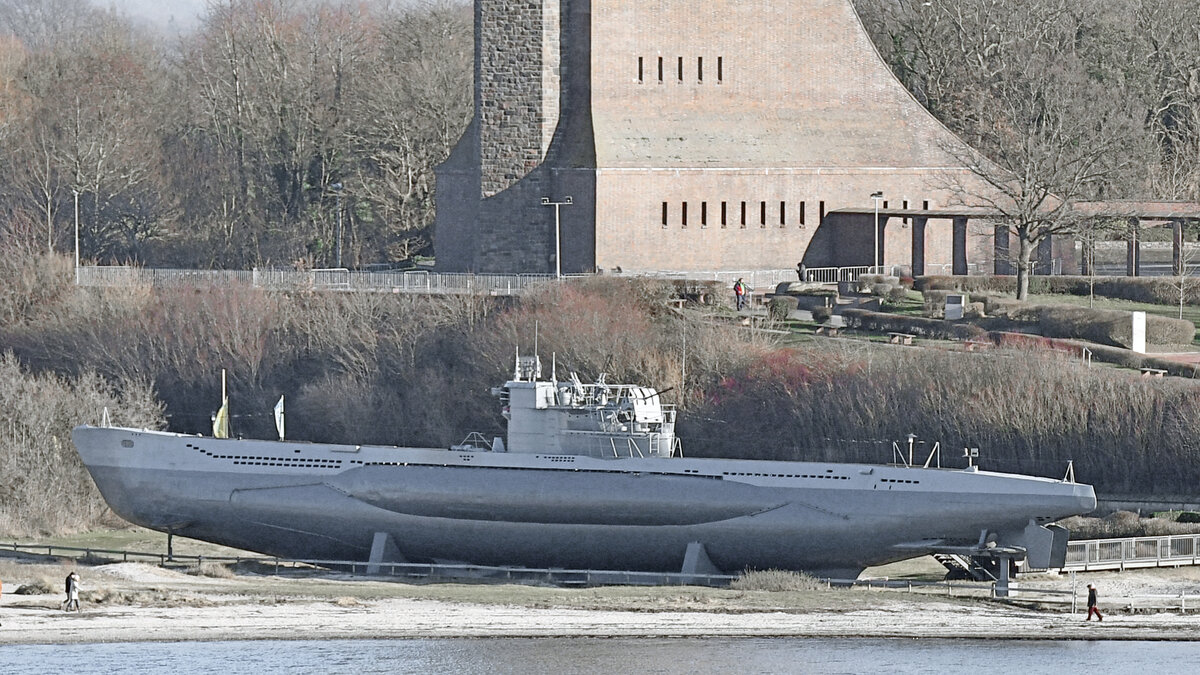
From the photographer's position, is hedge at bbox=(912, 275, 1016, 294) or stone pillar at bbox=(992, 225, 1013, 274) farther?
stone pillar at bbox=(992, 225, 1013, 274)

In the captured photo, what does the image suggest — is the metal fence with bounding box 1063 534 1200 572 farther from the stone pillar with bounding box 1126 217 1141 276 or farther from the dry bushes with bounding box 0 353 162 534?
the stone pillar with bounding box 1126 217 1141 276

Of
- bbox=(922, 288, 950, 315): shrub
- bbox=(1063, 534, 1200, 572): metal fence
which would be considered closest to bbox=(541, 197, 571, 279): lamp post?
bbox=(922, 288, 950, 315): shrub

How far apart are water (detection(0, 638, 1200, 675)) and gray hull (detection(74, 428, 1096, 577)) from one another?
7.88 metres


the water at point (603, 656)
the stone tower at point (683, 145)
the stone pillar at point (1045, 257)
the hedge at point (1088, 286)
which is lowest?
the water at point (603, 656)

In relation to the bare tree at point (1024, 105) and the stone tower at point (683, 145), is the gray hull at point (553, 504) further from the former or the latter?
the bare tree at point (1024, 105)

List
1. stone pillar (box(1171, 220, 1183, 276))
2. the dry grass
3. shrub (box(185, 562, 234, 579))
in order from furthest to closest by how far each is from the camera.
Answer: stone pillar (box(1171, 220, 1183, 276)) < shrub (box(185, 562, 234, 579)) < the dry grass

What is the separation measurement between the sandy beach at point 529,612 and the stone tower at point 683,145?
33877 mm

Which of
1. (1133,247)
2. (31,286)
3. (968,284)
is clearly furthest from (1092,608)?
(31,286)

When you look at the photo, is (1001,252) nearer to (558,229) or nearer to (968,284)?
(968,284)

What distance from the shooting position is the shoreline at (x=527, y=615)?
47.6 metres

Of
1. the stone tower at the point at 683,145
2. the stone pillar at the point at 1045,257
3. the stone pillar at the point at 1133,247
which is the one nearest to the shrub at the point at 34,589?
the stone tower at the point at 683,145

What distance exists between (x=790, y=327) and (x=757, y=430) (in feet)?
30.1

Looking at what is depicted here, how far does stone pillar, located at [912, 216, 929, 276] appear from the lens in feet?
296

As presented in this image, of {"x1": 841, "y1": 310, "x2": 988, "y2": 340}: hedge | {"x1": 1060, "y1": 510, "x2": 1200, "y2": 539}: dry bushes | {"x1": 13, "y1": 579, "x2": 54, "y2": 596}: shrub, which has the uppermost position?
{"x1": 841, "y1": 310, "x2": 988, "y2": 340}: hedge
